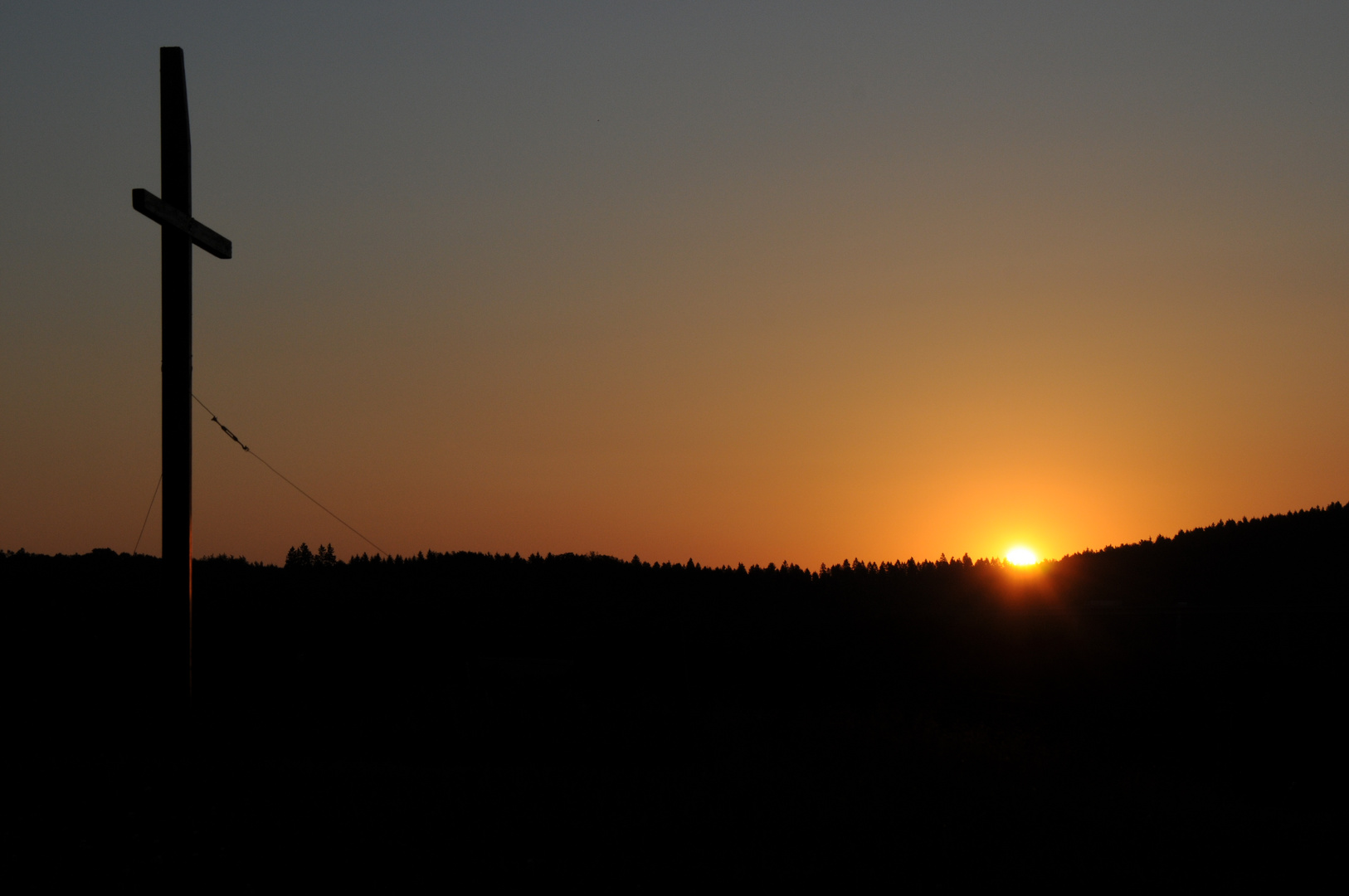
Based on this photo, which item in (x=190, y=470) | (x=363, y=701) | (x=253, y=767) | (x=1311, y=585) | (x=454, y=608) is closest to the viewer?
(x=253, y=767)

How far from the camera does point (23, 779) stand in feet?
32.8

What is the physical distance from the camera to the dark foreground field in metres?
8.98

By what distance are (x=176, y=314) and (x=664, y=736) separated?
7744 mm

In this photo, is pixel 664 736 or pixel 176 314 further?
pixel 664 736

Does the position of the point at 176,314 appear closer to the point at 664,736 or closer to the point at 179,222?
the point at 179,222

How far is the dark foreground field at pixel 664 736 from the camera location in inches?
353

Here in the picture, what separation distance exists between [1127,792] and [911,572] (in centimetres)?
3524

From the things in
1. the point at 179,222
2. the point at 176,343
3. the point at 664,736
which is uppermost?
the point at 179,222

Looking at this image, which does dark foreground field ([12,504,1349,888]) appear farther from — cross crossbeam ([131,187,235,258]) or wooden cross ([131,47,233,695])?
cross crossbeam ([131,187,235,258])

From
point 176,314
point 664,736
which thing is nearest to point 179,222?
point 176,314

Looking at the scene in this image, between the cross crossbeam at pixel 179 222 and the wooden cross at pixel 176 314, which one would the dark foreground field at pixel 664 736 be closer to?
the wooden cross at pixel 176 314

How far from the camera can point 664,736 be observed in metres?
15.4

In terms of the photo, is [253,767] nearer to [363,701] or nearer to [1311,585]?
[363,701]

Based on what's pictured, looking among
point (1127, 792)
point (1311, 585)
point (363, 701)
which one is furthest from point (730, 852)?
point (1311, 585)
